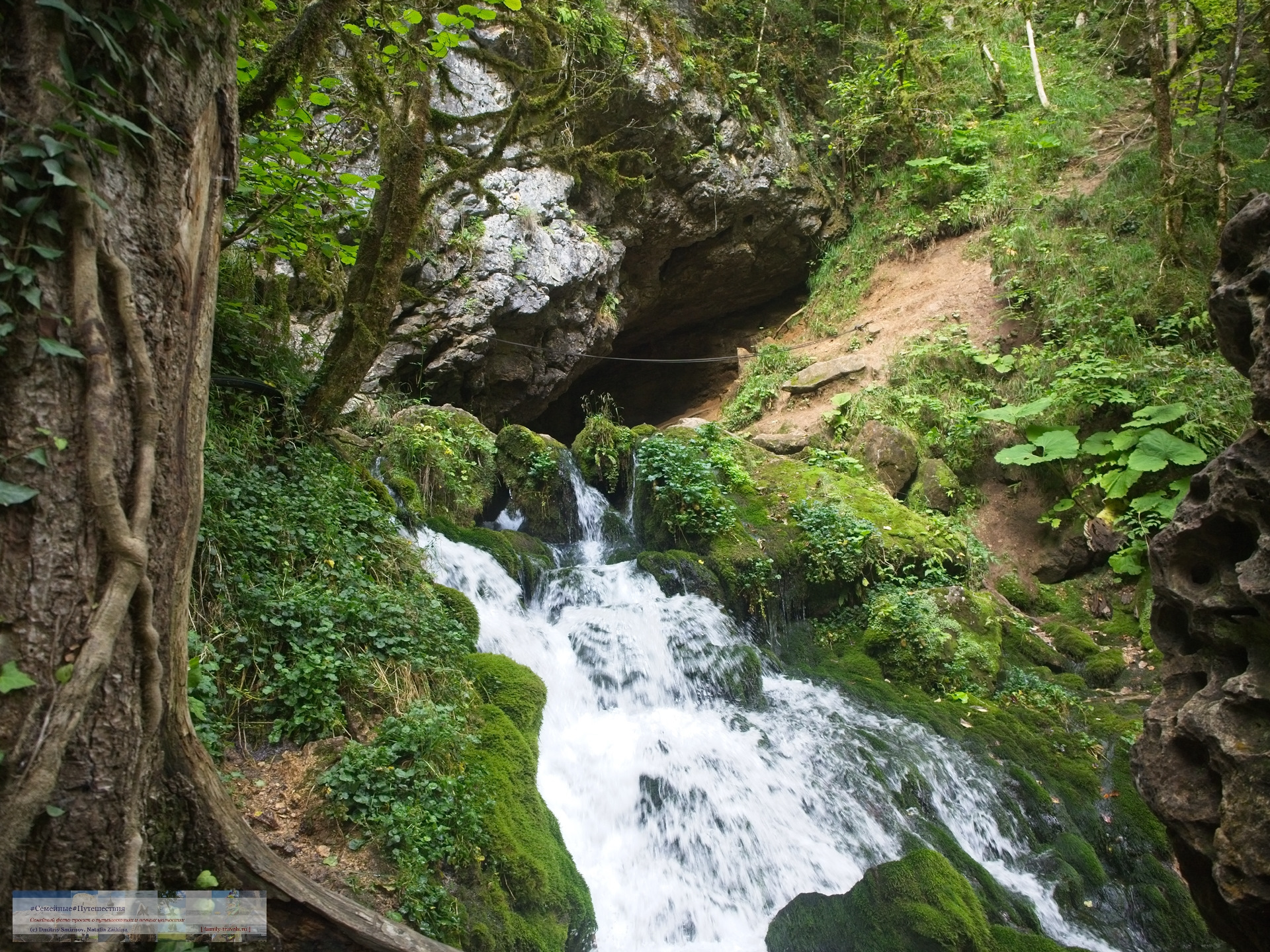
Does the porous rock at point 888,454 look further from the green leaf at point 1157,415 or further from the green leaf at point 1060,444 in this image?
the green leaf at point 1157,415

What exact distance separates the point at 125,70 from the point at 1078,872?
21.3 feet

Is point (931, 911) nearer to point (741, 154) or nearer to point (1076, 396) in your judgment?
point (1076, 396)

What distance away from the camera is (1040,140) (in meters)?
13.0

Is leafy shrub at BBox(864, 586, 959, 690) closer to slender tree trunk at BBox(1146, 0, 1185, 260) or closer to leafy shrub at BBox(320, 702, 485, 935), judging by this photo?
leafy shrub at BBox(320, 702, 485, 935)

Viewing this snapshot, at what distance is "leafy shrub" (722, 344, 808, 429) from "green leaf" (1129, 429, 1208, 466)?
546 cm

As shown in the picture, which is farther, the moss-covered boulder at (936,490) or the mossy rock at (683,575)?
the moss-covered boulder at (936,490)

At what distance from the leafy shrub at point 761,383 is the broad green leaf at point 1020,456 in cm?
403

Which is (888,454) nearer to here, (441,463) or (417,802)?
(441,463)

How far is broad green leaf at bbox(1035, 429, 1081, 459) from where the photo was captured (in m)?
8.79

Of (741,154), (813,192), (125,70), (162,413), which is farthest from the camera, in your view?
(813,192)

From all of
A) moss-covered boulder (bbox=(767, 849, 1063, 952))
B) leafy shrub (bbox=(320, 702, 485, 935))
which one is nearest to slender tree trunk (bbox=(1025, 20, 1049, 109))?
moss-covered boulder (bbox=(767, 849, 1063, 952))

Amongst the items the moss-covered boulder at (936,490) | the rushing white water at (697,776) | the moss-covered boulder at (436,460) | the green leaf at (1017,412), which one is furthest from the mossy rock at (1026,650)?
the moss-covered boulder at (436,460)

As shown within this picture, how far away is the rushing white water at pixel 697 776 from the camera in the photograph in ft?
14.8

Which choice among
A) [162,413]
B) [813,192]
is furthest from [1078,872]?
[813,192]
